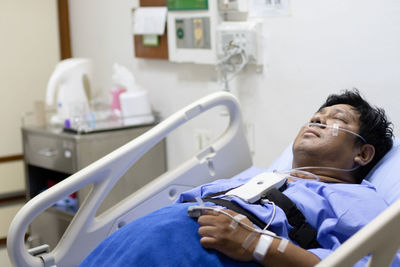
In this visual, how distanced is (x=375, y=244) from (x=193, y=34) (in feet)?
5.50

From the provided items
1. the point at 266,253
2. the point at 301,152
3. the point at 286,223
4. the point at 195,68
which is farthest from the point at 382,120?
the point at 195,68

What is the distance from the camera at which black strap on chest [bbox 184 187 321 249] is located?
1.41 m

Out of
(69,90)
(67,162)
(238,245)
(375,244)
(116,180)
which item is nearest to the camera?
(375,244)

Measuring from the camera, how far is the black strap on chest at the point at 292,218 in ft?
4.63

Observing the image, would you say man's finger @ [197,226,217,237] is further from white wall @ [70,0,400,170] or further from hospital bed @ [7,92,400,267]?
white wall @ [70,0,400,170]

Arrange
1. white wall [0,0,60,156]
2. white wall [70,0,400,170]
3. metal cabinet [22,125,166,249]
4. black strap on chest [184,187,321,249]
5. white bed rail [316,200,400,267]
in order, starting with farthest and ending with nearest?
1. white wall [0,0,60,156]
2. metal cabinet [22,125,166,249]
3. white wall [70,0,400,170]
4. black strap on chest [184,187,321,249]
5. white bed rail [316,200,400,267]

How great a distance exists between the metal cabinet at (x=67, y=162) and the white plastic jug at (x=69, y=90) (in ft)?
0.48

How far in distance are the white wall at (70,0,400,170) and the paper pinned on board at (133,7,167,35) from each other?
18 cm

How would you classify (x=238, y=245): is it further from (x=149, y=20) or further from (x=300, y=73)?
(x=149, y=20)

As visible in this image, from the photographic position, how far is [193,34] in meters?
2.56

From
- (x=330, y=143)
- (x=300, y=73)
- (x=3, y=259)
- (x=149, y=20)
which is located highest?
Result: (x=149, y=20)

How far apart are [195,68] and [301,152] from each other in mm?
1076

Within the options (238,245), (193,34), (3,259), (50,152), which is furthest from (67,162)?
(238,245)

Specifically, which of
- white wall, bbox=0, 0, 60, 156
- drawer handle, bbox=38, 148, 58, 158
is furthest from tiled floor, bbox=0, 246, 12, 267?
A: drawer handle, bbox=38, 148, 58, 158
